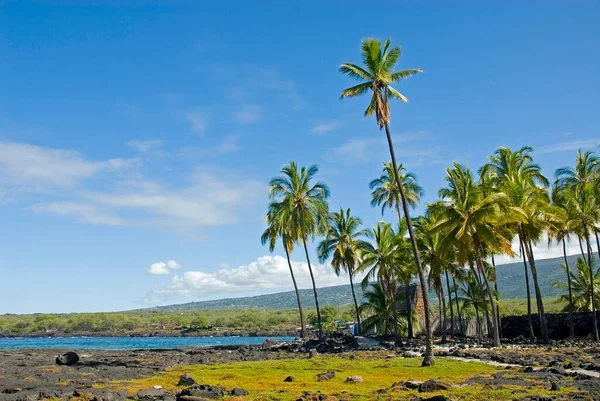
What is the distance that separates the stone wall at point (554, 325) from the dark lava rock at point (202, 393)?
41008 millimetres

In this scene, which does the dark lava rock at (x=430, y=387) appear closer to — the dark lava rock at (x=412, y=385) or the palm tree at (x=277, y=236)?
the dark lava rock at (x=412, y=385)

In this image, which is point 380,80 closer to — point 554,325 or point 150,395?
point 150,395

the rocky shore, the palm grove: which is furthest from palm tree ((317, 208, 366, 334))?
the rocky shore

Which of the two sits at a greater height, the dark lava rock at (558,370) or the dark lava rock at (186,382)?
the dark lava rock at (186,382)

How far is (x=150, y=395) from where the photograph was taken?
19.2 meters

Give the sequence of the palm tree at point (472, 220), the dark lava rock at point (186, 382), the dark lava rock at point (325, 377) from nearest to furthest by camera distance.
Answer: the dark lava rock at point (186, 382) < the dark lava rock at point (325, 377) < the palm tree at point (472, 220)

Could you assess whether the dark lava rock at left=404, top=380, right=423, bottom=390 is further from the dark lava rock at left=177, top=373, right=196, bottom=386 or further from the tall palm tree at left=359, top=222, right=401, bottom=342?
the tall palm tree at left=359, top=222, right=401, bottom=342

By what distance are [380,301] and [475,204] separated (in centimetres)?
2186

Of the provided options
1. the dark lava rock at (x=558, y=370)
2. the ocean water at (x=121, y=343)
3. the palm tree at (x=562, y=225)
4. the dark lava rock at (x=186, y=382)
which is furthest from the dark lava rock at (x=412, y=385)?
the ocean water at (x=121, y=343)

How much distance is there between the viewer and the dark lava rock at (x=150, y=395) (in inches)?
724

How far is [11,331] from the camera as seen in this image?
147000 mm

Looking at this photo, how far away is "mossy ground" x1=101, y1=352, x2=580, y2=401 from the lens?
18.4 meters

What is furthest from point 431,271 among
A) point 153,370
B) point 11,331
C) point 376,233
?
point 11,331

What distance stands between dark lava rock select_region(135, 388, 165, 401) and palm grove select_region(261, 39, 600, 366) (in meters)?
14.1
